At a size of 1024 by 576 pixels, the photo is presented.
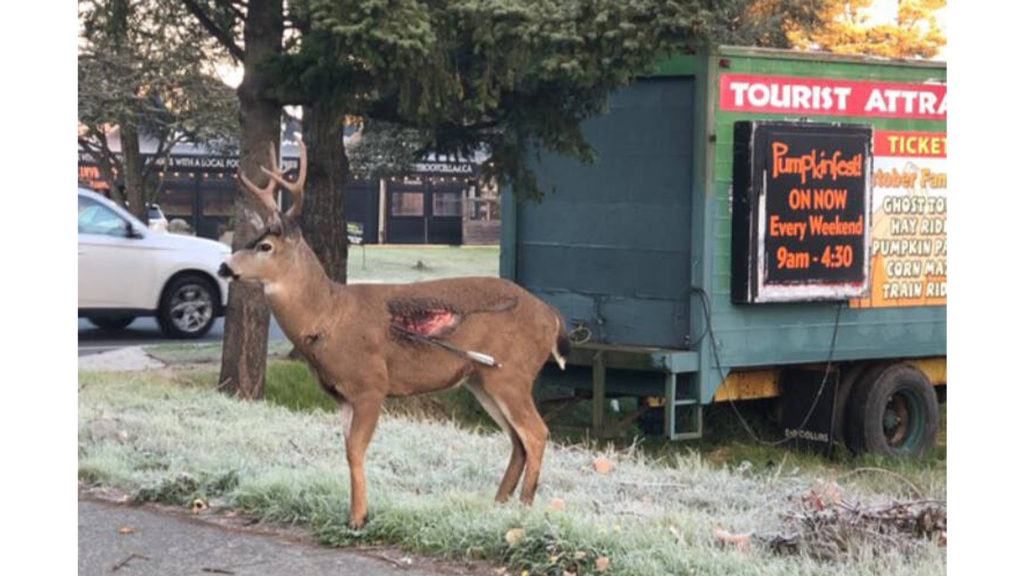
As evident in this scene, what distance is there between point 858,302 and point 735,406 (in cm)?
130

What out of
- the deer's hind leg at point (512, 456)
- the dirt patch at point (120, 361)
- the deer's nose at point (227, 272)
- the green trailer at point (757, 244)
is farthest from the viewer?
the dirt patch at point (120, 361)

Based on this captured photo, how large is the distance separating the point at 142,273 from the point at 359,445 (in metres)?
12.3

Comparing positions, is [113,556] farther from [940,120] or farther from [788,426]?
[940,120]

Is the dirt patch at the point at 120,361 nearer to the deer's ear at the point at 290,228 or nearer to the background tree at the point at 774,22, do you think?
the background tree at the point at 774,22

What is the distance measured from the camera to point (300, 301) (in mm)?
7777

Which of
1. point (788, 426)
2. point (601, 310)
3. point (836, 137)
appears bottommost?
point (788, 426)

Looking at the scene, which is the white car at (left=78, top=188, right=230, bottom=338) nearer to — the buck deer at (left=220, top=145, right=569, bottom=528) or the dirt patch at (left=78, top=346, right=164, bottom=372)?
the dirt patch at (left=78, top=346, right=164, bottom=372)

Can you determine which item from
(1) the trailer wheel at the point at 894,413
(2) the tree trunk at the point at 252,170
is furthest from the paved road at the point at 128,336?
(1) the trailer wheel at the point at 894,413

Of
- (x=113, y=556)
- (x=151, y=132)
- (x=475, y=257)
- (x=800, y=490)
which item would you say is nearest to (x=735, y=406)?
(x=800, y=490)

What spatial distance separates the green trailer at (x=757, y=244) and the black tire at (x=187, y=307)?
6.96 metres

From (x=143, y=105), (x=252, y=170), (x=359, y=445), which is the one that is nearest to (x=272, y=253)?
(x=359, y=445)

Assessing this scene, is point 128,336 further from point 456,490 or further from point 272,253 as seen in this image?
point 272,253

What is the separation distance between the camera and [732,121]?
12.6 m

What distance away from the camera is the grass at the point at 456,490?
6.98m
